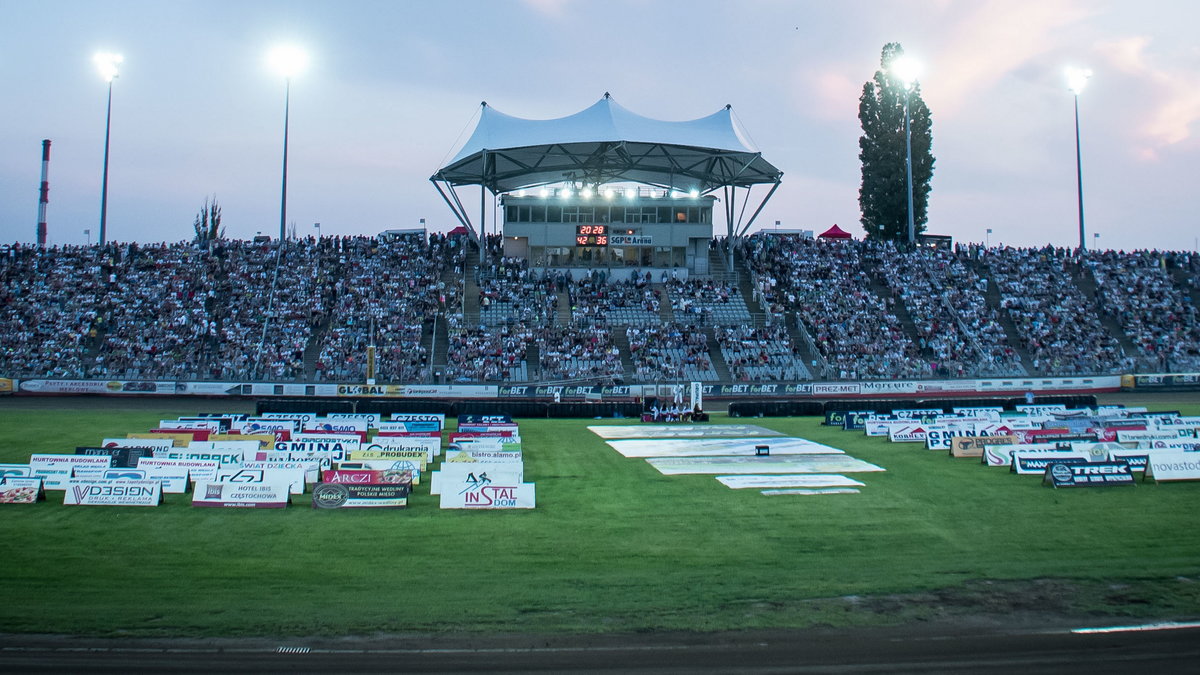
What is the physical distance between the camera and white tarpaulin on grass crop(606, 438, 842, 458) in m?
27.1

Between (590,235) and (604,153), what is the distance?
20.5 ft

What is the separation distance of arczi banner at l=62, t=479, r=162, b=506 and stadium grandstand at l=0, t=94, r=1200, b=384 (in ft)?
84.8

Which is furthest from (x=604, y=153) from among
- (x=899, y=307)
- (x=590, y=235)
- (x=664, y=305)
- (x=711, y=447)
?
(x=711, y=447)

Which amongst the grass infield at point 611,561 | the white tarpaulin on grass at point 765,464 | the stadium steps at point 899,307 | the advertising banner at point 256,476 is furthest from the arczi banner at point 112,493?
the stadium steps at point 899,307

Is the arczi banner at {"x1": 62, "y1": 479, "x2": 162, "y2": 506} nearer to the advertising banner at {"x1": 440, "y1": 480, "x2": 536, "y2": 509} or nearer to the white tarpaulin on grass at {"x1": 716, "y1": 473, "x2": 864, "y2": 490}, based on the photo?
the advertising banner at {"x1": 440, "y1": 480, "x2": 536, "y2": 509}

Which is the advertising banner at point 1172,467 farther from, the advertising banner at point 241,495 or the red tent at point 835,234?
the red tent at point 835,234

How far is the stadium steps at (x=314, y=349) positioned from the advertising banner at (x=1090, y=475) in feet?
115

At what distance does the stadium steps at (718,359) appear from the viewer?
4738 centimetres

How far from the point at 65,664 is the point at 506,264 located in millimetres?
48368

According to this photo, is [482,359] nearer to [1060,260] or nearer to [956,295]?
[956,295]

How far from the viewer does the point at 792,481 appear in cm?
2202

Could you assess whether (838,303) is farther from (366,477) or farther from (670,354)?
(366,477)

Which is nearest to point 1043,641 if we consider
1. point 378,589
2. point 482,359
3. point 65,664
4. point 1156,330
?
point 378,589

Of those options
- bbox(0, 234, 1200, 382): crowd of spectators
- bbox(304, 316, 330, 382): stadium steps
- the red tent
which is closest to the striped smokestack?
bbox(0, 234, 1200, 382): crowd of spectators
